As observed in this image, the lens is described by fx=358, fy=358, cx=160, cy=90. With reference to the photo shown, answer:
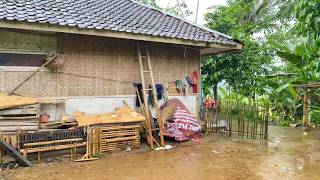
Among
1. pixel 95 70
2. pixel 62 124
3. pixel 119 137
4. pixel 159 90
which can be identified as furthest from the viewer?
pixel 159 90

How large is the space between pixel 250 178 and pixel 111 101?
172 inches

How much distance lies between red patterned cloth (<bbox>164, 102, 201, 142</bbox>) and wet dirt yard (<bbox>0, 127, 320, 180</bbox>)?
304 mm

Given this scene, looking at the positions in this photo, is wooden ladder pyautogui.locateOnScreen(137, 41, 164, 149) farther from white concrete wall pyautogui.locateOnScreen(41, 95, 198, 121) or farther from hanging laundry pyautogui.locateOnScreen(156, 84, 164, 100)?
white concrete wall pyautogui.locateOnScreen(41, 95, 198, 121)

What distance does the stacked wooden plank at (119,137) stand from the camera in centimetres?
859

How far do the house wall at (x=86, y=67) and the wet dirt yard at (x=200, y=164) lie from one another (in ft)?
6.16

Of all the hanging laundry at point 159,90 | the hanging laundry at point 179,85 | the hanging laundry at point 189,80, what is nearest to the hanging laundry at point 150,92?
the hanging laundry at point 159,90

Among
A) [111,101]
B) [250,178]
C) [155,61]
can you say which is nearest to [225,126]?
[155,61]

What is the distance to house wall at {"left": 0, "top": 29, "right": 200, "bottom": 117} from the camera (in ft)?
27.3

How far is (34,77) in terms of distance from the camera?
8.50 metres

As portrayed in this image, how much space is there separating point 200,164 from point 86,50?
409 centimetres

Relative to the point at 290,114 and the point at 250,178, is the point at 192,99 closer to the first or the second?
the point at 250,178

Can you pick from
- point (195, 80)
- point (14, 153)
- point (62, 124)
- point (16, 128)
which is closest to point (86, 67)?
point (62, 124)

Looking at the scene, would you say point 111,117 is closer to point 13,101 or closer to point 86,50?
point 86,50

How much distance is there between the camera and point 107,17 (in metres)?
9.70
